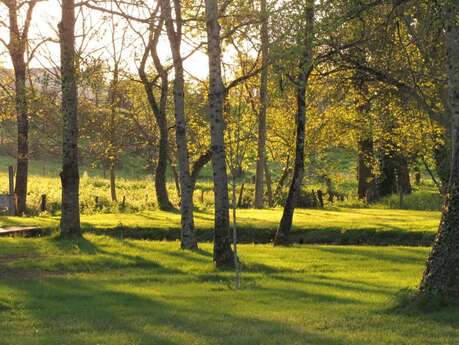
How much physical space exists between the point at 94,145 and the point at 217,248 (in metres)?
25.5

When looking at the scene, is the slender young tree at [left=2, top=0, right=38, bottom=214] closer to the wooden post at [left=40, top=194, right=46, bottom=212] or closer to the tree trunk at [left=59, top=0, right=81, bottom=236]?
the wooden post at [left=40, top=194, right=46, bottom=212]

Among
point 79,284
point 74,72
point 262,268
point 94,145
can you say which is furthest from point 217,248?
point 94,145

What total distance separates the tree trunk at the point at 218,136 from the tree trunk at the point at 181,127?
2.79 metres

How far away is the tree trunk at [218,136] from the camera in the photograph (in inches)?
640

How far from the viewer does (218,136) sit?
1659 centimetres

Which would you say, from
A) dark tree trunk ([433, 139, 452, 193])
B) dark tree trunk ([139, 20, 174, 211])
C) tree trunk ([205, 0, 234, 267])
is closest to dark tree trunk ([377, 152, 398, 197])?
dark tree trunk ([433, 139, 452, 193])

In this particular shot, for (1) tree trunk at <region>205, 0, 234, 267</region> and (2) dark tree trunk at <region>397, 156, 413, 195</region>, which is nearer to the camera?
(1) tree trunk at <region>205, 0, 234, 267</region>

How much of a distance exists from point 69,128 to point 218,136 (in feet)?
24.1

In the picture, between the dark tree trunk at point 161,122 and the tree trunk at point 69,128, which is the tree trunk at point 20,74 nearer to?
the tree trunk at point 69,128

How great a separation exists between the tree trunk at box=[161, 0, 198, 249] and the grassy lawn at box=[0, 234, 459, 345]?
78 centimetres

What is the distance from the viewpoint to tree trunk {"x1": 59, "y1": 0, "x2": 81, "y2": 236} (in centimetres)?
2105

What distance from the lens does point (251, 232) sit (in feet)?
89.3

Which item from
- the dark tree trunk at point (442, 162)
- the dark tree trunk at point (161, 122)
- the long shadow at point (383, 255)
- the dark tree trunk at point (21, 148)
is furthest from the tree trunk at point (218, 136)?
the dark tree trunk at point (161, 122)

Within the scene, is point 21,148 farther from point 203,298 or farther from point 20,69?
point 203,298
